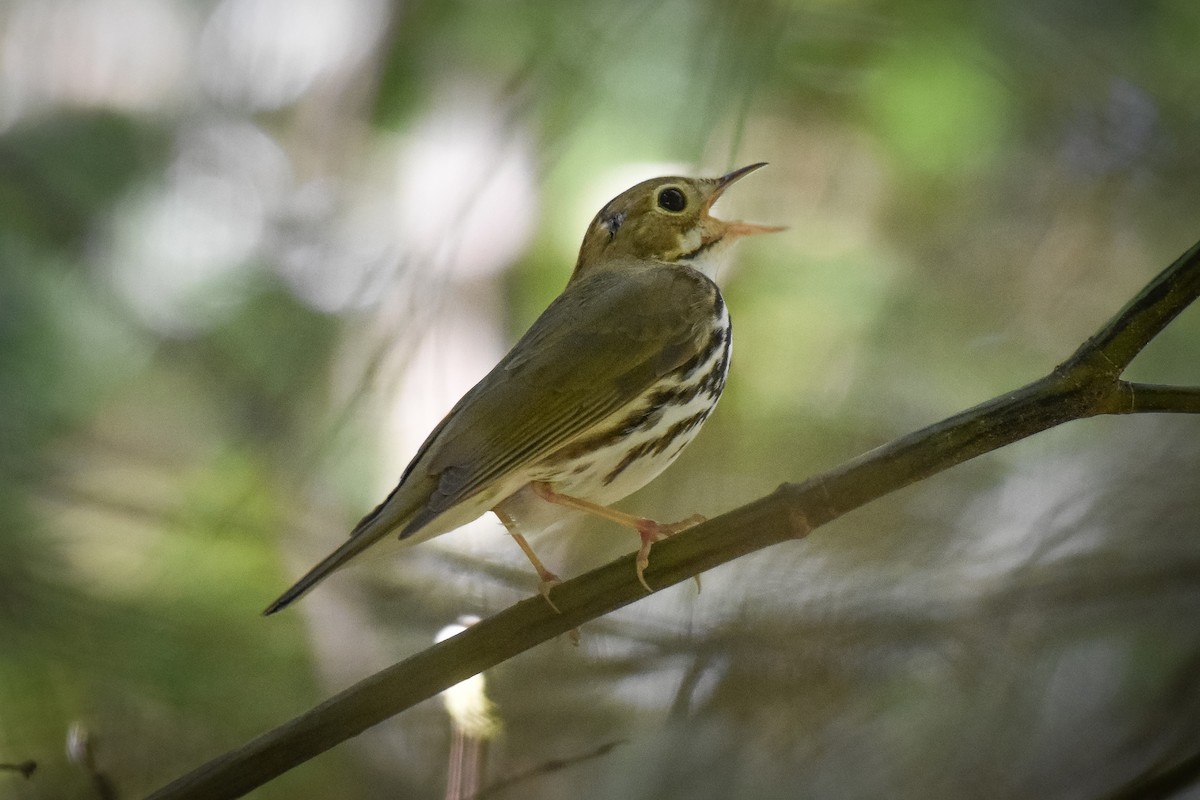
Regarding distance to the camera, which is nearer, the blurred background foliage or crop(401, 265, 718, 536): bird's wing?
crop(401, 265, 718, 536): bird's wing

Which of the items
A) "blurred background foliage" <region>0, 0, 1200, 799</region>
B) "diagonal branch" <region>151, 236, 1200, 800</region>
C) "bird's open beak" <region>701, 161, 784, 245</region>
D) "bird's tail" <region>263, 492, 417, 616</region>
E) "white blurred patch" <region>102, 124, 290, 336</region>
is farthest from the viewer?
"white blurred patch" <region>102, 124, 290, 336</region>

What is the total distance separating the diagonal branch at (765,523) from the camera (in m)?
1.48

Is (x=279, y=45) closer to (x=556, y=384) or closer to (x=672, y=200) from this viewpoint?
A: (x=672, y=200)

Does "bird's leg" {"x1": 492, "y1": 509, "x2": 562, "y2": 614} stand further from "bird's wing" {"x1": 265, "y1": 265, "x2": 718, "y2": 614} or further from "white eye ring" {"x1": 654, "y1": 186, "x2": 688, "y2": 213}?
"white eye ring" {"x1": 654, "y1": 186, "x2": 688, "y2": 213}

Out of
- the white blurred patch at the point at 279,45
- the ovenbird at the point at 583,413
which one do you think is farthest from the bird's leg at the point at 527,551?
the white blurred patch at the point at 279,45

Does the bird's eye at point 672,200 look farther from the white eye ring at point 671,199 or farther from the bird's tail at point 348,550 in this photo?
the bird's tail at point 348,550

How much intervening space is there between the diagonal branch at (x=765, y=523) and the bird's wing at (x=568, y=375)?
0.28 meters

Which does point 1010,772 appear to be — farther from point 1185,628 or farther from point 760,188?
point 760,188

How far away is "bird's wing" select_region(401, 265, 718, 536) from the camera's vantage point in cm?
199

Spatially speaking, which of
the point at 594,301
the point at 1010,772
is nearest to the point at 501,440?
the point at 594,301

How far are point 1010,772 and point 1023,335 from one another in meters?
1.17

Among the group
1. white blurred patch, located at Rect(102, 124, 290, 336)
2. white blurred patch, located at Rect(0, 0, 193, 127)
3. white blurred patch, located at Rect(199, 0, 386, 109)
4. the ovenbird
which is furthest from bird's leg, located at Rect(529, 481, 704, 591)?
white blurred patch, located at Rect(0, 0, 193, 127)

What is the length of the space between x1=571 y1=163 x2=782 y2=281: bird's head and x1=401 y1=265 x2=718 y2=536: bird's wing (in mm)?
153

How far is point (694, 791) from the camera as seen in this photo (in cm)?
221
